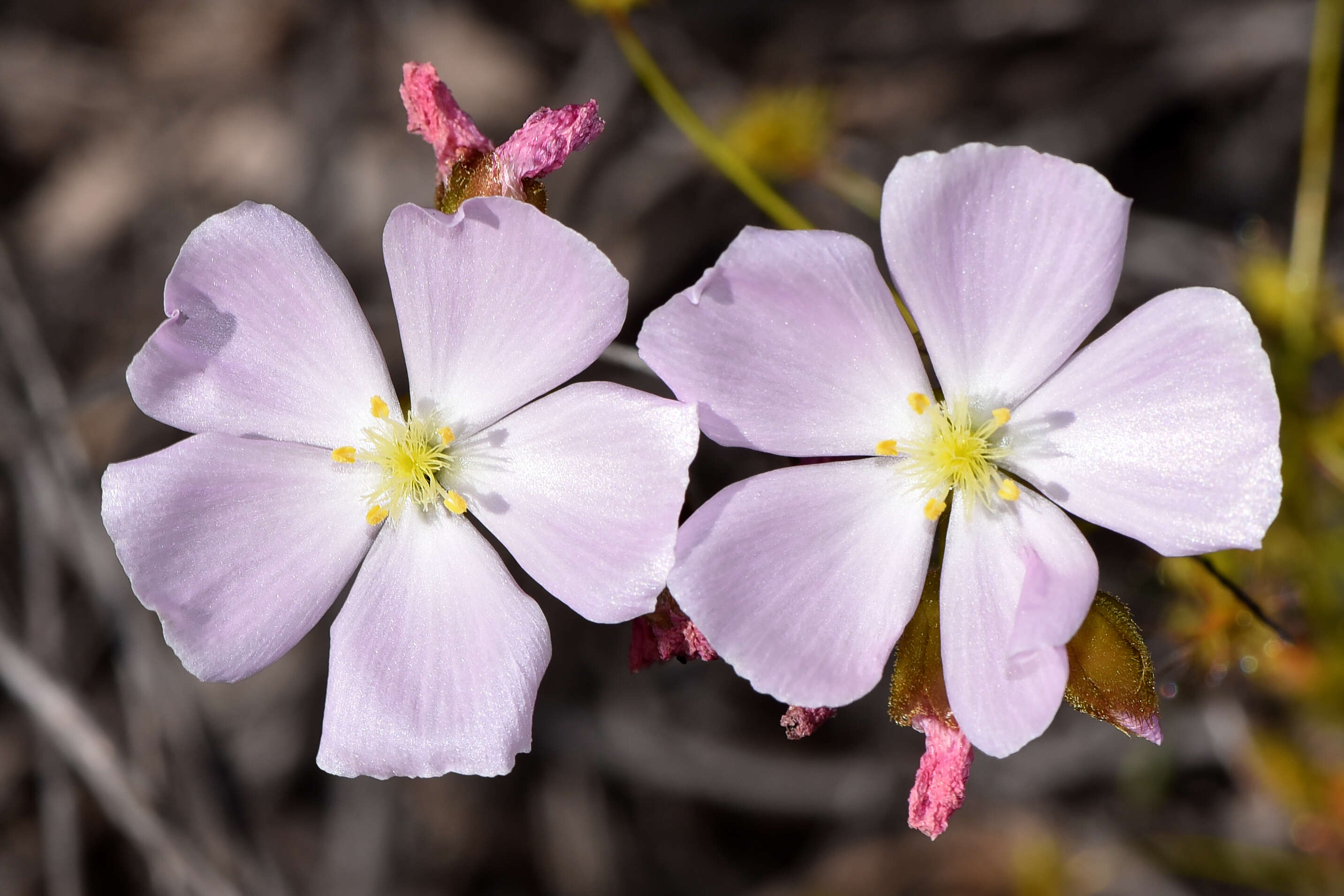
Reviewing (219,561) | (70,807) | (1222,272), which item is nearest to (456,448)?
(219,561)

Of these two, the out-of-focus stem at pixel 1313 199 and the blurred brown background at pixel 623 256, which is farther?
the blurred brown background at pixel 623 256

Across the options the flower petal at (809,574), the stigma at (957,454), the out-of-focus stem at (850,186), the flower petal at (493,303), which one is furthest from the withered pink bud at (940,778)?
the out-of-focus stem at (850,186)

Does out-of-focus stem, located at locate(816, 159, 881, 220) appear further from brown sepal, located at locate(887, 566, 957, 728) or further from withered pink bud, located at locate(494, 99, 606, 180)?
brown sepal, located at locate(887, 566, 957, 728)

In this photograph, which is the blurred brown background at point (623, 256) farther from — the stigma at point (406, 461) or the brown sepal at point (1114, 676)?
the brown sepal at point (1114, 676)

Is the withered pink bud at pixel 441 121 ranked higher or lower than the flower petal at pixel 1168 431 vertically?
higher

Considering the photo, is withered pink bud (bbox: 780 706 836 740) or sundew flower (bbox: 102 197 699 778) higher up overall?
sundew flower (bbox: 102 197 699 778)

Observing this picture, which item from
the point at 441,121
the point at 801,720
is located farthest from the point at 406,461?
the point at 801,720

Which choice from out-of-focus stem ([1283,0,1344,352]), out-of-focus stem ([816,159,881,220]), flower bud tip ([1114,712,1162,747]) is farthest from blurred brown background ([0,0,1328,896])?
flower bud tip ([1114,712,1162,747])
